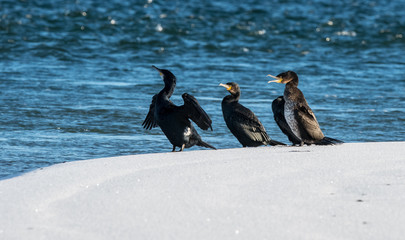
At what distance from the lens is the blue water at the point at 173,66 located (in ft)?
25.1

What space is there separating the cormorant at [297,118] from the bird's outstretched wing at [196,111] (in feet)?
2.42

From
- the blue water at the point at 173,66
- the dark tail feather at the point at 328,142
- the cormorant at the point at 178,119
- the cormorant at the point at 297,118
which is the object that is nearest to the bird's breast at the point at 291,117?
the cormorant at the point at 297,118

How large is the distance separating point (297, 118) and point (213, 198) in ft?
7.60

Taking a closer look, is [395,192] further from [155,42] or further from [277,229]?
[155,42]

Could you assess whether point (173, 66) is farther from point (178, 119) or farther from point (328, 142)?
point (328, 142)

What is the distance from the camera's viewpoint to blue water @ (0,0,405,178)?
765 centimetres

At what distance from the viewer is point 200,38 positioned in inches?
657

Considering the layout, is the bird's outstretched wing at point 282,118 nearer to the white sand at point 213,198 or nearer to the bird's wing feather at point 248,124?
the bird's wing feather at point 248,124

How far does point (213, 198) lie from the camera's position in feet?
13.8

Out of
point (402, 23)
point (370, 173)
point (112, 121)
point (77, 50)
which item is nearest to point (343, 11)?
point (402, 23)

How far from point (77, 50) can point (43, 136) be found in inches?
298

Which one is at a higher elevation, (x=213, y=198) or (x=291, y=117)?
(x=213, y=198)

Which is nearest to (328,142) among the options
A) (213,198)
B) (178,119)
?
(178,119)

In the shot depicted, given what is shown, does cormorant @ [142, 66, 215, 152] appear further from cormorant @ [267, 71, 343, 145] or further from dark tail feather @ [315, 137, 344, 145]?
dark tail feather @ [315, 137, 344, 145]
